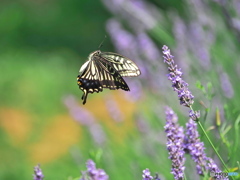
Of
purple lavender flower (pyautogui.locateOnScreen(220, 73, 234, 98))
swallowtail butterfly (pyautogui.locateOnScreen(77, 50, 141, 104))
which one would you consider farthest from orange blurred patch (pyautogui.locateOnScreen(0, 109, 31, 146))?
swallowtail butterfly (pyautogui.locateOnScreen(77, 50, 141, 104))

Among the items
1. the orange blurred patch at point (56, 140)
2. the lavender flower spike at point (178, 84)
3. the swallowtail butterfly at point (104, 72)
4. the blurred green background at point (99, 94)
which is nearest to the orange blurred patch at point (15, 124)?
the blurred green background at point (99, 94)

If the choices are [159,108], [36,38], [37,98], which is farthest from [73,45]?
[159,108]

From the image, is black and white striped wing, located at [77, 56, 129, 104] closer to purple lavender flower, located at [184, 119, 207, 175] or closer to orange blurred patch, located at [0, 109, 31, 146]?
purple lavender flower, located at [184, 119, 207, 175]

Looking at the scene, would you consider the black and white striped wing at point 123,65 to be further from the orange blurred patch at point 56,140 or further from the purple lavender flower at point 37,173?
the orange blurred patch at point 56,140

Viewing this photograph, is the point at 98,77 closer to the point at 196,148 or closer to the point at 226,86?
the point at 196,148

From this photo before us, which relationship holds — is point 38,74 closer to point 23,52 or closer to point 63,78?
point 63,78

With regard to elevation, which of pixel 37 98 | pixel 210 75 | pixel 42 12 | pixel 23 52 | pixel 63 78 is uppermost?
pixel 42 12

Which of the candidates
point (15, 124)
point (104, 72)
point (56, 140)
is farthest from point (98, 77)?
point (15, 124)
